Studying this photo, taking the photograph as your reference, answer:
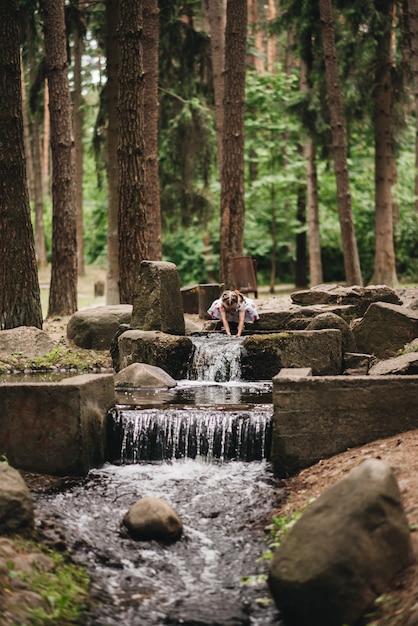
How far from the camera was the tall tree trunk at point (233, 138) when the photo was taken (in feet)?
60.2

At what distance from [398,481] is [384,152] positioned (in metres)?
18.6

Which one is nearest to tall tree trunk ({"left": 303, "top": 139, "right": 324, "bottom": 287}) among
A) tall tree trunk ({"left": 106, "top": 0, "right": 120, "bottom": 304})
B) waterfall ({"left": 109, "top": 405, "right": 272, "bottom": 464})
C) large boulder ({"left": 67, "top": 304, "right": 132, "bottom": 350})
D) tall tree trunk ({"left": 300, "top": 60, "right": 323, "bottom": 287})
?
tall tree trunk ({"left": 300, "top": 60, "right": 323, "bottom": 287})

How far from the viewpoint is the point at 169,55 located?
23234 mm

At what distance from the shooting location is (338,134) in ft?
68.6

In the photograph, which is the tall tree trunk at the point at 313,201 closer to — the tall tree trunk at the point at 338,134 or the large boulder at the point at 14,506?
the tall tree trunk at the point at 338,134

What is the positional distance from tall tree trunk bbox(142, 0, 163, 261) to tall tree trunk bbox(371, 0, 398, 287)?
7.94m

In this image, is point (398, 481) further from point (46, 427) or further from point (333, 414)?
point (46, 427)

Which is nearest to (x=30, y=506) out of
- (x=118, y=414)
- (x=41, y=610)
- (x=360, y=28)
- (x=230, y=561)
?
(x=41, y=610)

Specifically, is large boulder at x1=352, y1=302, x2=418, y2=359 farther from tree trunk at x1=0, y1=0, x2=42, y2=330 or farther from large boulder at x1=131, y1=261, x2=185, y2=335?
tree trunk at x1=0, y1=0, x2=42, y2=330

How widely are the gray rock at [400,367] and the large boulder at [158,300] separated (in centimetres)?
435

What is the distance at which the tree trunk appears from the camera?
13.3 meters

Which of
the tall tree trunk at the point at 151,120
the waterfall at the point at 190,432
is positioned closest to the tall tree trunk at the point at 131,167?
the tall tree trunk at the point at 151,120

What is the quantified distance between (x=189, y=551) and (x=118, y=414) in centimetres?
283

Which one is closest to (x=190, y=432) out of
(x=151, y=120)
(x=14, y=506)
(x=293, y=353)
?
(x=14, y=506)
